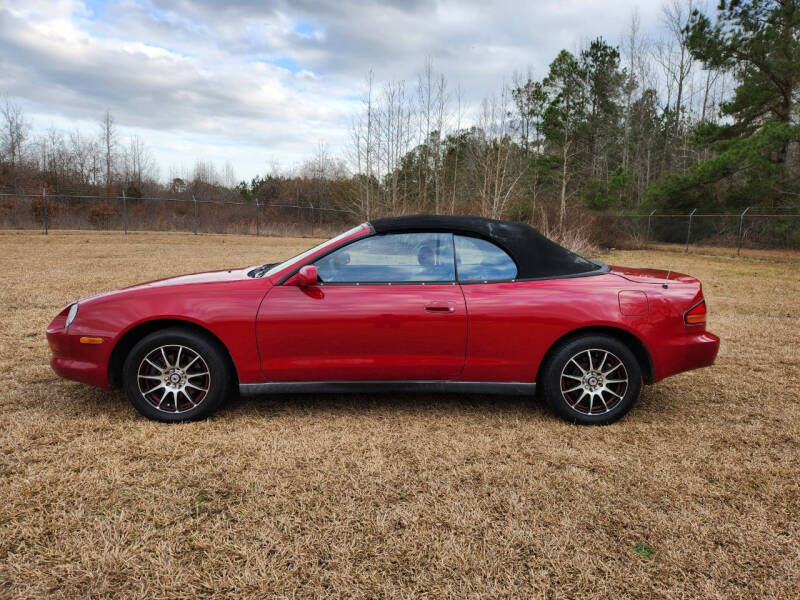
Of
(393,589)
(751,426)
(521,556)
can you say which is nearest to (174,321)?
(393,589)

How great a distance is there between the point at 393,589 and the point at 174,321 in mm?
2336

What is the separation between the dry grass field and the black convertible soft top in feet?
3.53

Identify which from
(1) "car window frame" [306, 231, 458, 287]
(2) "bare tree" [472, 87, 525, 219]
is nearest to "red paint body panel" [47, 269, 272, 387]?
(1) "car window frame" [306, 231, 458, 287]

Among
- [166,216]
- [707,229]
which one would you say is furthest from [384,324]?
[166,216]

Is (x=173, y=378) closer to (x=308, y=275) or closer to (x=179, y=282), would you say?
(x=179, y=282)

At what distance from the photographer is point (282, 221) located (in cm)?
3167

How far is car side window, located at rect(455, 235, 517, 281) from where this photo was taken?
3.49 m

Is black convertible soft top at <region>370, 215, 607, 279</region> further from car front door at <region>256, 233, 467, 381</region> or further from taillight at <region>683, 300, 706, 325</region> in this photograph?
Answer: taillight at <region>683, 300, 706, 325</region>

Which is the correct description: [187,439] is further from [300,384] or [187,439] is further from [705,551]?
[705,551]

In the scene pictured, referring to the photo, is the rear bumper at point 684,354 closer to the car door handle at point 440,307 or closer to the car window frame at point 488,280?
the car window frame at point 488,280

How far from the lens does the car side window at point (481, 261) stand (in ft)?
11.5

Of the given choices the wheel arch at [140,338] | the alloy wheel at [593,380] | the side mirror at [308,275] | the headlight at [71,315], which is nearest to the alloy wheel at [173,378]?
the wheel arch at [140,338]

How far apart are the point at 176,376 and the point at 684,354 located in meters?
3.50

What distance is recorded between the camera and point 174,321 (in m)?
3.44
